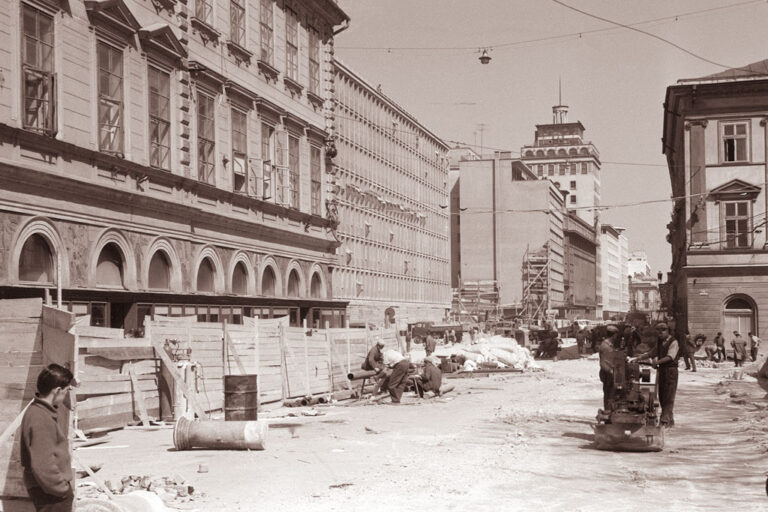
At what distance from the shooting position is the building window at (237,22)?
31141 mm

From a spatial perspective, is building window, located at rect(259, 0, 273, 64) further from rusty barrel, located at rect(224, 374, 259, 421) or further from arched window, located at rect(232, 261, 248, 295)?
rusty barrel, located at rect(224, 374, 259, 421)

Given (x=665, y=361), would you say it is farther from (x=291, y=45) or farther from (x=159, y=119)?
(x=291, y=45)

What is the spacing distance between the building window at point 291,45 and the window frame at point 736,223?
87.1 ft

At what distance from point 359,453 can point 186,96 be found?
1509 cm

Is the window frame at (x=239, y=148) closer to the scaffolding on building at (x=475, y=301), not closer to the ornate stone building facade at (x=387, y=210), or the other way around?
the ornate stone building facade at (x=387, y=210)

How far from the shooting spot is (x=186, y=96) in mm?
27656

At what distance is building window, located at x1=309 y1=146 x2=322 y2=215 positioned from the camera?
128 ft

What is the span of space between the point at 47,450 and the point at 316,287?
108ft

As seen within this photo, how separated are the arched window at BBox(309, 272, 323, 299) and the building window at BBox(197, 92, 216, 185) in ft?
35.6

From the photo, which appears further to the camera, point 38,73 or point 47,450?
point 38,73

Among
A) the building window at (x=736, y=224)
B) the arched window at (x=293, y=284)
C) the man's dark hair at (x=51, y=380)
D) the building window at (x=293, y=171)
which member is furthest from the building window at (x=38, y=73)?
the building window at (x=736, y=224)

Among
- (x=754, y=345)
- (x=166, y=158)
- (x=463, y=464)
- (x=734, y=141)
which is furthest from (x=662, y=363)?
(x=734, y=141)

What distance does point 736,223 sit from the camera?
2078 inches

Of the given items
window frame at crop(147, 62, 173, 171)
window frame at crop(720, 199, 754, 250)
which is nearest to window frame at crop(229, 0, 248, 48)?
window frame at crop(147, 62, 173, 171)
